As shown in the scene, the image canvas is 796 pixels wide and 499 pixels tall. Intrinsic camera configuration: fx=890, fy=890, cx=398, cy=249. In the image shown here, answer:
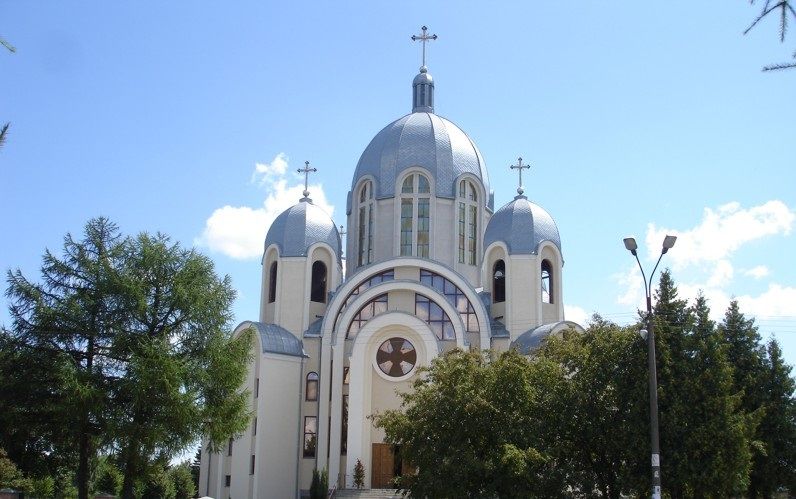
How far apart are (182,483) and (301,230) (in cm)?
1333

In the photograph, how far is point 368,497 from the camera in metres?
33.5

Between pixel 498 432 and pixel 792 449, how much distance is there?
12.6m

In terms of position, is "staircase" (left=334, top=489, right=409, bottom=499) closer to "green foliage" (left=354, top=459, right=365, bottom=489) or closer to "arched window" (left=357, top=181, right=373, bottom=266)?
"green foliage" (left=354, top=459, right=365, bottom=489)

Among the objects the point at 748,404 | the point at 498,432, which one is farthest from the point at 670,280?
the point at 748,404

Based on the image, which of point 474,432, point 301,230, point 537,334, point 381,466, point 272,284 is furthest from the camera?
point 272,284

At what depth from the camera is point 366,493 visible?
111 feet

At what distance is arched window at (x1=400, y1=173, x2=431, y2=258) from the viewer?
40.8m

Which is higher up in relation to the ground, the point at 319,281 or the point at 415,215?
the point at 415,215

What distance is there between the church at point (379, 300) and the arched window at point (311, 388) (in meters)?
0.04

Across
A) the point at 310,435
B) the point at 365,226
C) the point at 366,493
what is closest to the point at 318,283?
the point at 365,226

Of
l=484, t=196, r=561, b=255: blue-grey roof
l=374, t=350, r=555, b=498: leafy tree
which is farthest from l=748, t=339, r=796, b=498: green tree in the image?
l=484, t=196, r=561, b=255: blue-grey roof

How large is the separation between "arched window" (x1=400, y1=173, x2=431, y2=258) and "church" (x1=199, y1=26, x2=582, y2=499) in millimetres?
56

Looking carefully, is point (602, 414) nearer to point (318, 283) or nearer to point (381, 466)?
point (381, 466)

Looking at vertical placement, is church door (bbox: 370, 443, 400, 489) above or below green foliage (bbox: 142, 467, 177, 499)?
above
